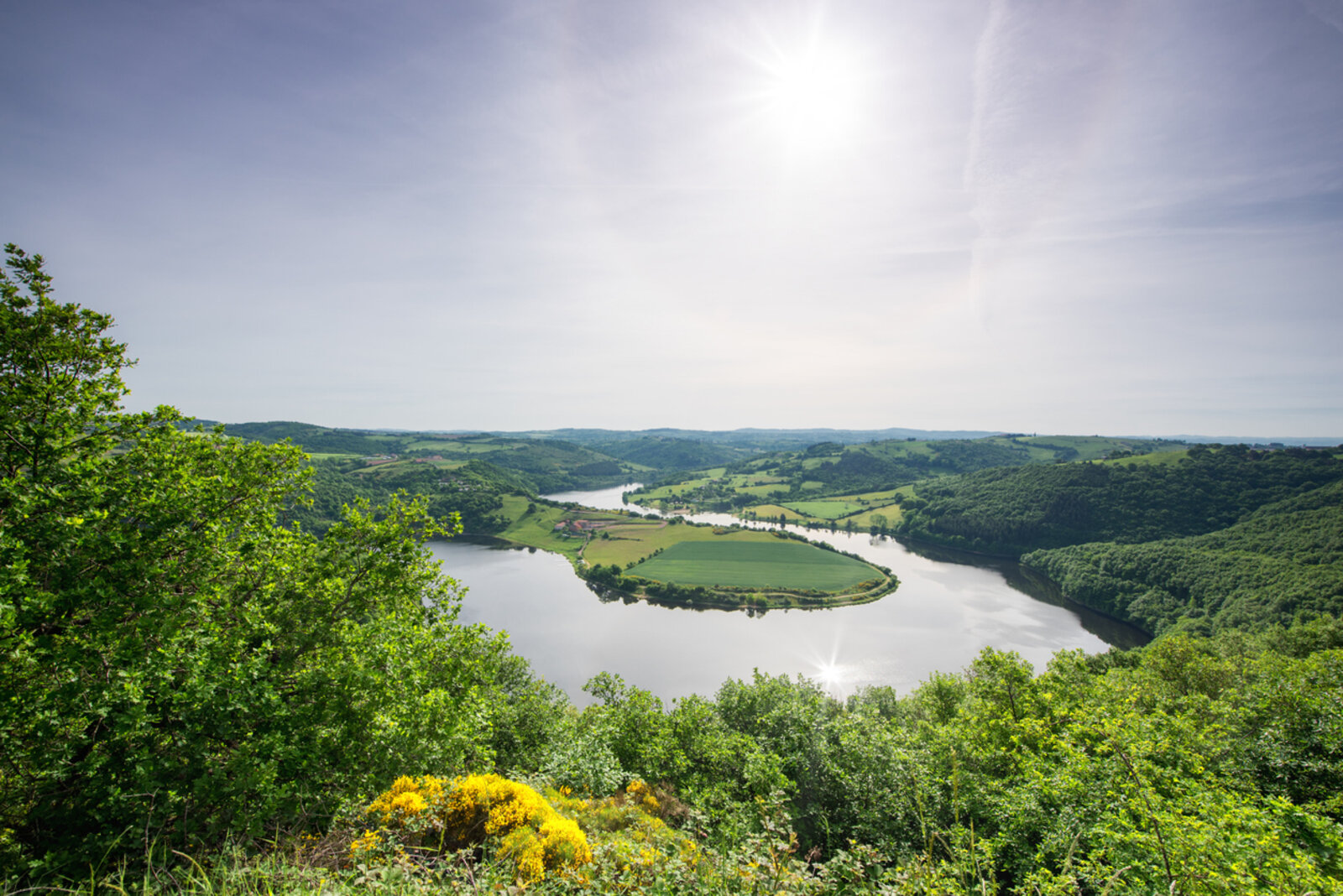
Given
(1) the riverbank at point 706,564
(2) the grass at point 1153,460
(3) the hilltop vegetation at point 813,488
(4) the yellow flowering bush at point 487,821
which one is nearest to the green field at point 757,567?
(1) the riverbank at point 706,564

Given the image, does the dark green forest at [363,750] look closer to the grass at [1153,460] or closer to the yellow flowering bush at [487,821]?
the yellow flowering bush at [487,821]

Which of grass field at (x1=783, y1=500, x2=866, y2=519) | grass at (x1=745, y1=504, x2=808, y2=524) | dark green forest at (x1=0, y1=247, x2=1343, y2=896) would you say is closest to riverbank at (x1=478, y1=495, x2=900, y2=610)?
grass at (x1=745, y1=504, x2=808, y2=524)

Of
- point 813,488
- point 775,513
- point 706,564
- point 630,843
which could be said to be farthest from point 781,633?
point 813,488

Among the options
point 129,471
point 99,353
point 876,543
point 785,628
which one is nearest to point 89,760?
point 129,471

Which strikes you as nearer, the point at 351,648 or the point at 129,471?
the point at 129,471

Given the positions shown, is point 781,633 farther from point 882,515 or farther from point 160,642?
point 882,515

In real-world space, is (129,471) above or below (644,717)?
above

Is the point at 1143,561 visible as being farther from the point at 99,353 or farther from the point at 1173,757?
the point at 99,353
